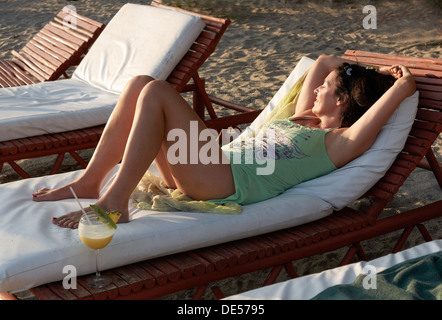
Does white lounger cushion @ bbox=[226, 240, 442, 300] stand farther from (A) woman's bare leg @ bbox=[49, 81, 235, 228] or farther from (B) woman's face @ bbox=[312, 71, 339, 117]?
(B) woman's face @ bbox=[312, 71, 339, 117]

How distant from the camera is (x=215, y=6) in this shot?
30.1 feet

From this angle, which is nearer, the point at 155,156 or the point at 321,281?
the point at 321,281

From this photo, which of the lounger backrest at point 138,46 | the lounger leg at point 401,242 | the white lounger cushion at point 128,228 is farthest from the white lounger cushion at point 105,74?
the lounger leg at point 401,242

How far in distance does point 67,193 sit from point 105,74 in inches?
78.7

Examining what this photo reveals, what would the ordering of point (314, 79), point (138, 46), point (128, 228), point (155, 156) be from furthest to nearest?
point (138, 46)
point (314, 79)
point (155, 156)
point (128, 228)

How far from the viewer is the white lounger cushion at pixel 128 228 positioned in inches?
88.3

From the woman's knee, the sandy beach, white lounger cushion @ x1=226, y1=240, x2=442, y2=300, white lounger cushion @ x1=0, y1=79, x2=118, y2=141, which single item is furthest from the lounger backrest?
white lounger cushion @ x1=226, y1=240, x2=442, y2=300

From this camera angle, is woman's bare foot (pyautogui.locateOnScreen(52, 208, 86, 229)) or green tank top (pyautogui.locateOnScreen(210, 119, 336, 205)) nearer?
woman's bare foot (pyautogui.locateOnScreen(52, 208, 86, 229))

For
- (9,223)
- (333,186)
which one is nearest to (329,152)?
(333,186)

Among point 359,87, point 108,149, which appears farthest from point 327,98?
point 108,149

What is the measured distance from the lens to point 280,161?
2.85 m

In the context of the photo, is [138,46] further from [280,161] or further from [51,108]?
[280,161]

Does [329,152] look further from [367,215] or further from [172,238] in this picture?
[172,238]

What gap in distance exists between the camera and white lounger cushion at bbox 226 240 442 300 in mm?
1995
